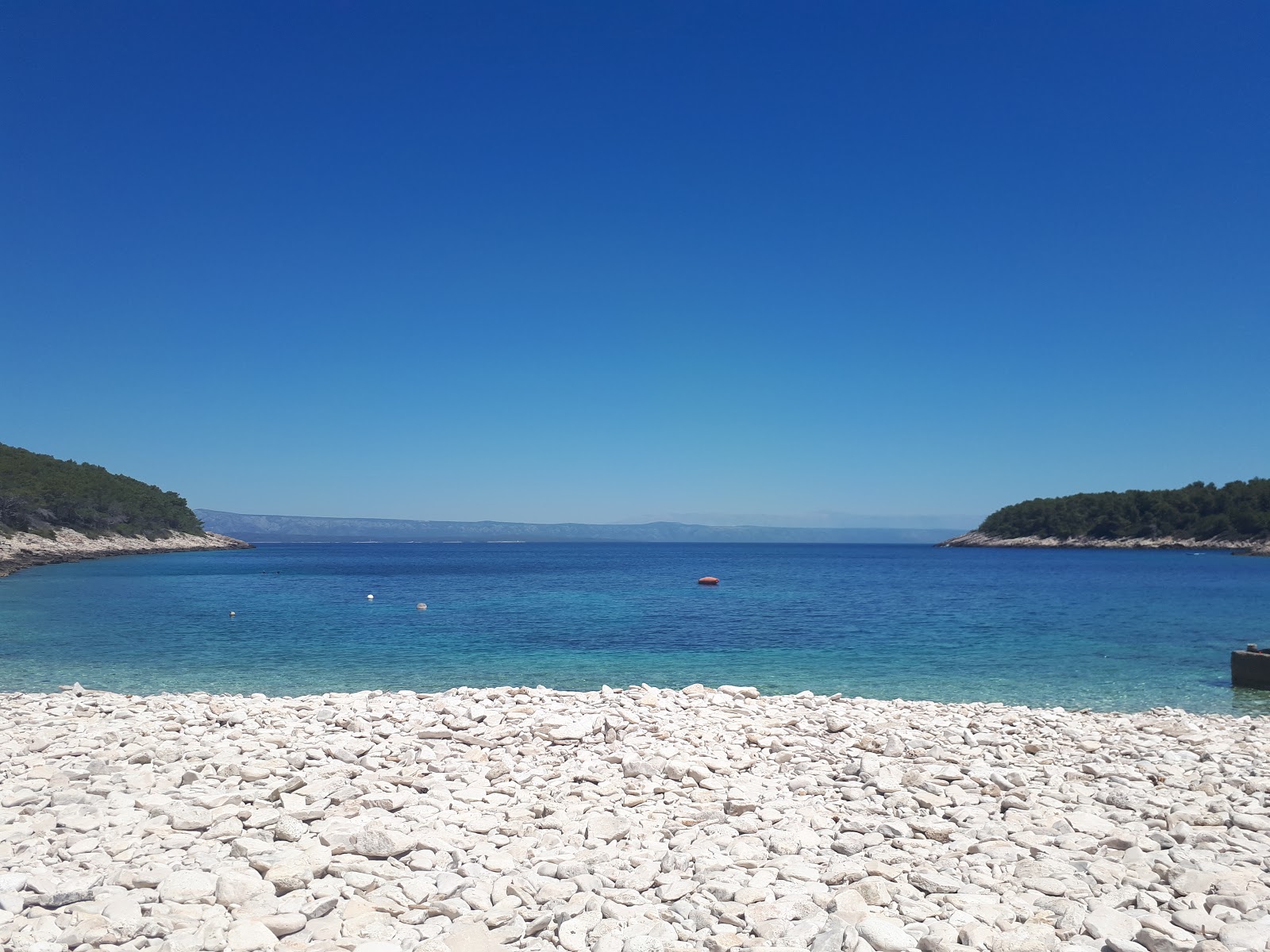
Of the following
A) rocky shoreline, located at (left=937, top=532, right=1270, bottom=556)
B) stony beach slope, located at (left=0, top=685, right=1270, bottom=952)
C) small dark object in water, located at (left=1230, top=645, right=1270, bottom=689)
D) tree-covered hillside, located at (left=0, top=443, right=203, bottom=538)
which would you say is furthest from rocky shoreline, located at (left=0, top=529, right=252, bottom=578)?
rocky shoreline, located at (left=937, top=532, right=1270, bottom=556)

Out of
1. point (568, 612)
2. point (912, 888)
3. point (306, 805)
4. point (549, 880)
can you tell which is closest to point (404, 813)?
point (306, 805)

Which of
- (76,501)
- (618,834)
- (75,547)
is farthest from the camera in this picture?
(76,501)

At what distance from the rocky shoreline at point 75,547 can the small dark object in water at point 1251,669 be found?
6432 cm

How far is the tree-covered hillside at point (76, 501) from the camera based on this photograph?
77000mm

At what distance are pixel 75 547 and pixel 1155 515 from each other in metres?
146

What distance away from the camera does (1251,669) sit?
18359 millimetres

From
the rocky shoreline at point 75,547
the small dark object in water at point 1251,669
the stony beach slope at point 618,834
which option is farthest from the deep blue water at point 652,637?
the rocky shoreline at point 75,547

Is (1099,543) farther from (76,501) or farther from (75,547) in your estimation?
(76,501)

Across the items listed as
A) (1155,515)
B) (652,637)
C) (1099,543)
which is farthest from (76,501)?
(1155,515)

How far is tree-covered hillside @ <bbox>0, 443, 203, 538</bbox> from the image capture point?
7700cm

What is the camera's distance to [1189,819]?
23.8 feet

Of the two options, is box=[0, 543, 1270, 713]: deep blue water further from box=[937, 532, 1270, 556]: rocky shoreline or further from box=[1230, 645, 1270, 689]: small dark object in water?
box=[937, 532, 1270, 556]: rocky shoreline

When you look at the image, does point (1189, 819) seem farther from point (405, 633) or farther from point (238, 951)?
point (405, 633)

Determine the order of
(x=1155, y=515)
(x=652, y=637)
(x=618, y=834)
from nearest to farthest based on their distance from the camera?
1. (x=618, y=834)
2. (x=652, y=637)
3. (x=1155, y=515)
